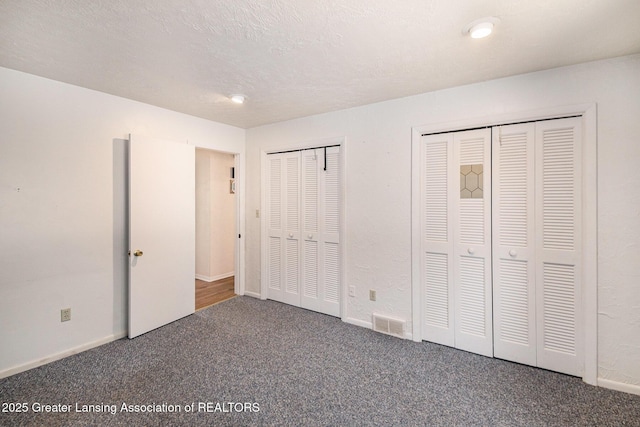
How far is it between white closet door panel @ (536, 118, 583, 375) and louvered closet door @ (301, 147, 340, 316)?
1.86m

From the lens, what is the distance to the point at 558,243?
7.17 feet

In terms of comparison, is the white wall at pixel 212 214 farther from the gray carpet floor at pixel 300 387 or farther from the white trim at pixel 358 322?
the white trim at pixel 358 322

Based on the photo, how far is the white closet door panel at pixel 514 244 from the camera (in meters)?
2.27

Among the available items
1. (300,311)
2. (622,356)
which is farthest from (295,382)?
(622,356)

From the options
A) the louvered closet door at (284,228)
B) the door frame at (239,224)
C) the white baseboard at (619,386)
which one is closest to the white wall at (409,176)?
the white baseboard at (619,386)

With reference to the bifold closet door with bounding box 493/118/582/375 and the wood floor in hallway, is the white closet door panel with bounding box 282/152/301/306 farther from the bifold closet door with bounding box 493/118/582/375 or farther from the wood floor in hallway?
the bifold closet door with bounding box 493/118/582/375

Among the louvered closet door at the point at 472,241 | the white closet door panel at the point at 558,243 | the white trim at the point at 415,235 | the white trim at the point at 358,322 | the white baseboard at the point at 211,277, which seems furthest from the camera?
the white baseboard at the point at 211,277

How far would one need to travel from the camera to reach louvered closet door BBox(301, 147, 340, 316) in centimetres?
326

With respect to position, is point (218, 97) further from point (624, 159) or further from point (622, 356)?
point (622, 356)

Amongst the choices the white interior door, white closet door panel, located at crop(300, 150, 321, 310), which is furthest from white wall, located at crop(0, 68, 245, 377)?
white closet door panel, located at crop(300, 150, 321, 310)

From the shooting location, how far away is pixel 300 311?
3439mm

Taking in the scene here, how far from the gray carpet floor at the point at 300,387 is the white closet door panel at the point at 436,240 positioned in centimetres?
24

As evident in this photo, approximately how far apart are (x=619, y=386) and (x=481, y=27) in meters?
2.63

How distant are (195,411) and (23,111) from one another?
104 inches
